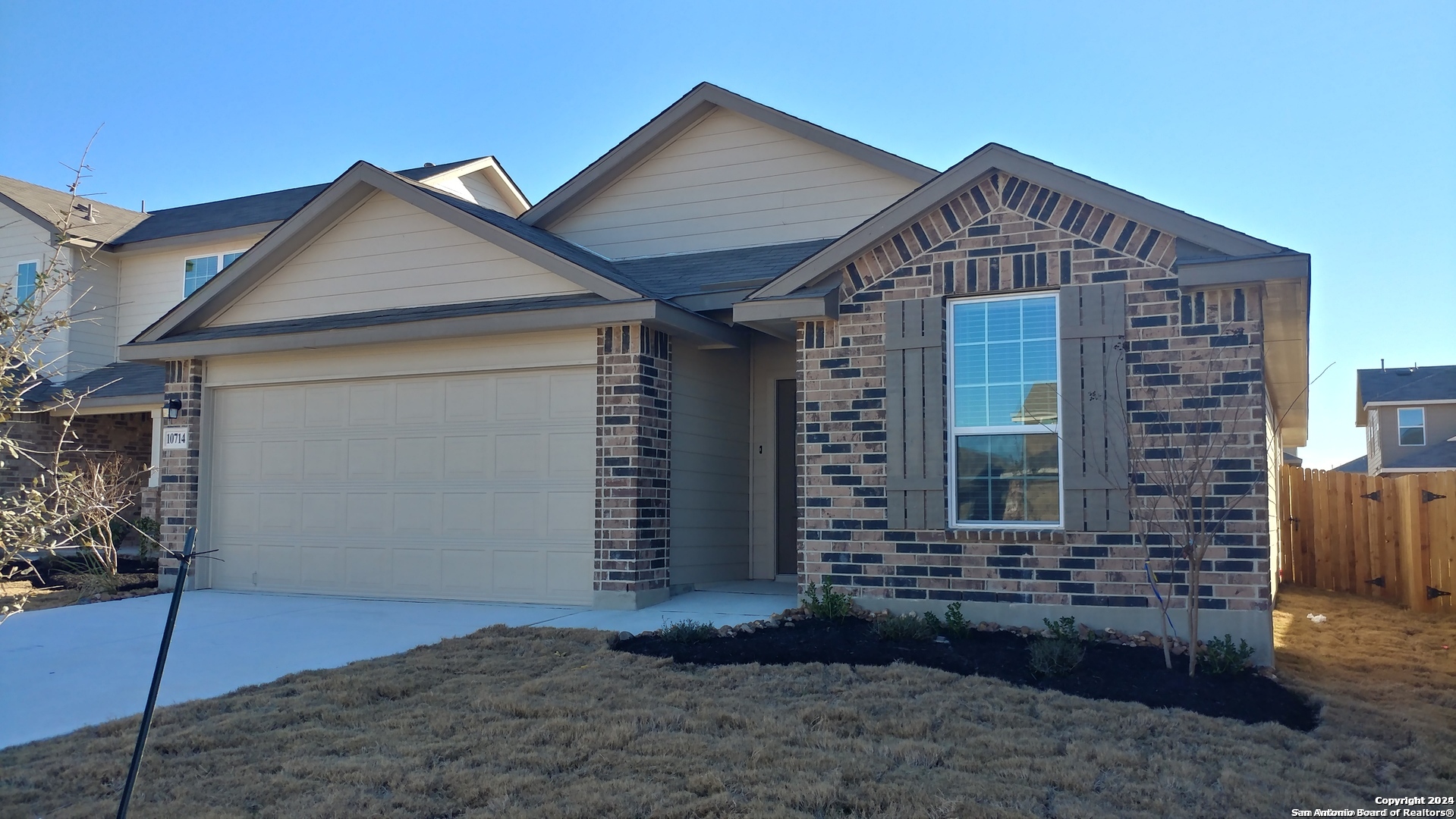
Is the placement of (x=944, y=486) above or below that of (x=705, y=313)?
below

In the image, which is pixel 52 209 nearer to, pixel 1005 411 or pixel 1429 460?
pixel 1005 411

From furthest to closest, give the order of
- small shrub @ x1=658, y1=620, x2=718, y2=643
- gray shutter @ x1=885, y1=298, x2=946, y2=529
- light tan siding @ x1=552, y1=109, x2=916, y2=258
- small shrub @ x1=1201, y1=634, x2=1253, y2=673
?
1. light tan siding @ x1=552, y1=109, x2=916, y2=258
2. gray shutter @ x1=885, y1=298, x2=946, y2=529
3. small shrub @ x1=658, y1=620, x2=718, y2=643
4. small shrub @ x1=1201, y1=634, x2=1253, y2=673

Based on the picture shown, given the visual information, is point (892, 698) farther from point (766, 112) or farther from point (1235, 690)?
point (766, 112)

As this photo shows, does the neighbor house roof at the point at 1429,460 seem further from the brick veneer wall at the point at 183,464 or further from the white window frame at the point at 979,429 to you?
the brick veneer wall at the point at 183,464

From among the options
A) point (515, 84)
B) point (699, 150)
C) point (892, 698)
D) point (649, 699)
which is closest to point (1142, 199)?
point (892, 698)

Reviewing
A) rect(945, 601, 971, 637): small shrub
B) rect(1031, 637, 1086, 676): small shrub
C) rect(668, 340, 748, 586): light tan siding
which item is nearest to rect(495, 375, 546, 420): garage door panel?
rect(668, 340, 748, 586): light tan siding

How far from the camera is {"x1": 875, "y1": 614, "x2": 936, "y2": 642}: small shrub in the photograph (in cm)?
800

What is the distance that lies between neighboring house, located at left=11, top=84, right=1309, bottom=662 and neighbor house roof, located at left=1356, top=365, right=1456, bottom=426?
72.9 ft

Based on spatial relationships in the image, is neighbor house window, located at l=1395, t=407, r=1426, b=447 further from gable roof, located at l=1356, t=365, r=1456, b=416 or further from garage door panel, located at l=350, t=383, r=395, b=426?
garage door panel, located at l=350, t=383, r=395, b=426

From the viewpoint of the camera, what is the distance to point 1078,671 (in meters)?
7.03

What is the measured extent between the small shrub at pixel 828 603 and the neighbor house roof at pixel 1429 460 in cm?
2950

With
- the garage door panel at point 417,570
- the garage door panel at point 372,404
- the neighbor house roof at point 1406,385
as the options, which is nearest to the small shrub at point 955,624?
the garage door panel at point 417,570

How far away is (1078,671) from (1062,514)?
5.34ft

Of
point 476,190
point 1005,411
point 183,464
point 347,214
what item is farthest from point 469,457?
point 476,190
